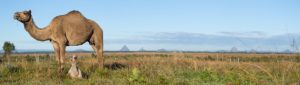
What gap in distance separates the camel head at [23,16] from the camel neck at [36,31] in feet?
0.68

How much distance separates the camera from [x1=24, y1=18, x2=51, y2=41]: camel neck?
16.2m

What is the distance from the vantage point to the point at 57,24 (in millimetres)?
16234

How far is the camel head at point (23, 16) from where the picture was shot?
15619 millimetres

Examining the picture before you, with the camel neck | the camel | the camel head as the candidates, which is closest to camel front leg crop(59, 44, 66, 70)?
the camel

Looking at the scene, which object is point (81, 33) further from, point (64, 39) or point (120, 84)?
point (120, 84)

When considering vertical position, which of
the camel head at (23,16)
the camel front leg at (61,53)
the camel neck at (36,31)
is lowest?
the camel front leg at (61,53)

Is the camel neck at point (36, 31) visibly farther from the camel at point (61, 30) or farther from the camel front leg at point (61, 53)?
the camel front leg at point (61, 53)

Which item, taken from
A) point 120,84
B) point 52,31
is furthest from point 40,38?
point 120,84

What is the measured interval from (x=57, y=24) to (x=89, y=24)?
151 centimetres

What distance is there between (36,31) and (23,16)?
764 millimetres

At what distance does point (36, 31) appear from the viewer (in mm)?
16297

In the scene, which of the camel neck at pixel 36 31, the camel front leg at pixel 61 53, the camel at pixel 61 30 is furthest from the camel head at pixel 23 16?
the camel front leg at pixel 61 53

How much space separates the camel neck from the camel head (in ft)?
0.68

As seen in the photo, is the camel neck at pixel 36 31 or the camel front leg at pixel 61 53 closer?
the camel front leg at pixel 61 53
